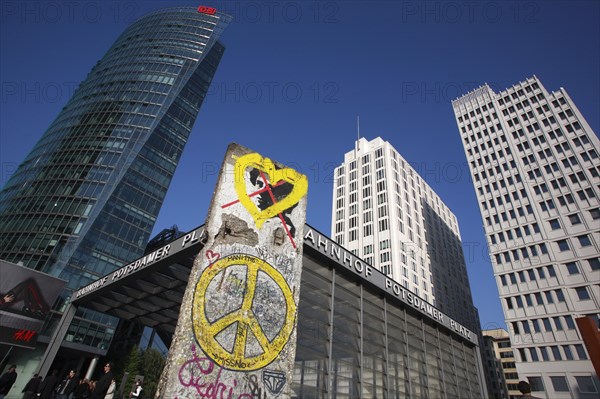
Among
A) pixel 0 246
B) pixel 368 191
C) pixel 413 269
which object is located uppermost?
pixel 368 191

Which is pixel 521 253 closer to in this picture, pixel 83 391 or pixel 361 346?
pixel 361 346

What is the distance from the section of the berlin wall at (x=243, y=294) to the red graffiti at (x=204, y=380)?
0.07 ft

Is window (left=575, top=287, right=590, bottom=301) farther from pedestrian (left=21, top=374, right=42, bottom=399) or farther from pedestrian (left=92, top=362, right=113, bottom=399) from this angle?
pedestrian (left=21, top=374, right=42, bottom=399)

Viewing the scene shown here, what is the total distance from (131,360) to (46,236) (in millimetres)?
28503

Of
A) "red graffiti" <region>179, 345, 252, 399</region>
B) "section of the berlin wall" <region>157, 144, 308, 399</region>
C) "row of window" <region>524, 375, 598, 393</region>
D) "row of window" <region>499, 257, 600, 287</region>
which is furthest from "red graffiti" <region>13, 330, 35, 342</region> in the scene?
"row of window" <region>499, 257, 600, 287</region>

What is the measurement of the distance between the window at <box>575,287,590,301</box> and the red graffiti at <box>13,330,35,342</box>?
2550 inches

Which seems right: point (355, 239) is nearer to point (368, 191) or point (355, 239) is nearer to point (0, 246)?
point (368, 191)

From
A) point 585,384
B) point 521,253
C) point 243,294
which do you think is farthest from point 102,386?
point 521,253

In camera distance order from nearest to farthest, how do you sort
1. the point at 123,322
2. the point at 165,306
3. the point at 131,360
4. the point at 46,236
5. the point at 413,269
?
1. the point at 165,306
2. the point at 131,360
3. the point at 46,236
4. the point at 123,322
5. the point at 413,269

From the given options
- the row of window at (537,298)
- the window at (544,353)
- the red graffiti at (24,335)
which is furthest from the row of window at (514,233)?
the red graffiti at (24,335)

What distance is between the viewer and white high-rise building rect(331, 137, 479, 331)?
235ft

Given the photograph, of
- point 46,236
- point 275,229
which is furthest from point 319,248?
point 46,236

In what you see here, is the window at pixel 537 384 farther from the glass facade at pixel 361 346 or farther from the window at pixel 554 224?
the glass facade at pixel 361 346

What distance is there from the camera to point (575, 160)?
2115 inches
